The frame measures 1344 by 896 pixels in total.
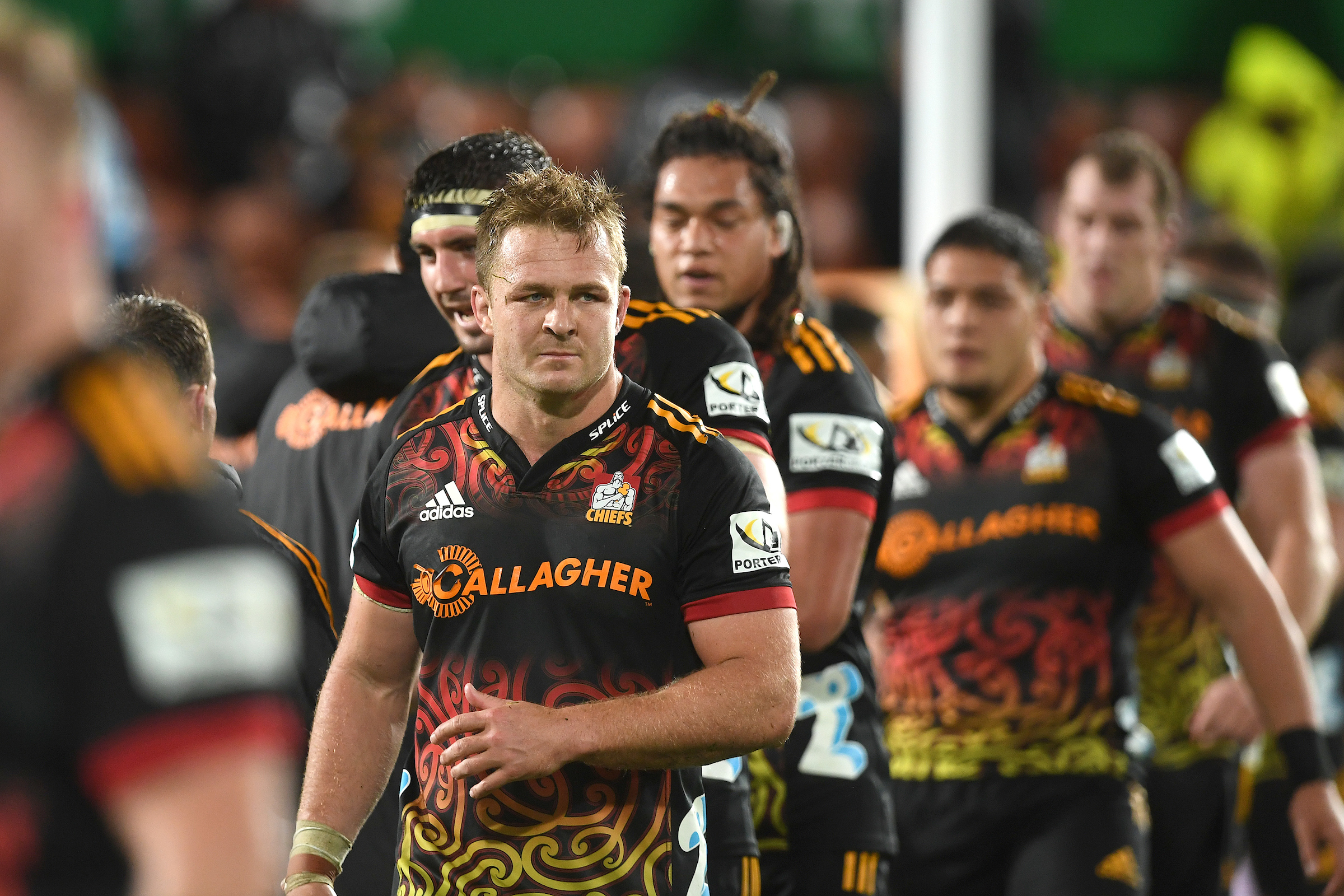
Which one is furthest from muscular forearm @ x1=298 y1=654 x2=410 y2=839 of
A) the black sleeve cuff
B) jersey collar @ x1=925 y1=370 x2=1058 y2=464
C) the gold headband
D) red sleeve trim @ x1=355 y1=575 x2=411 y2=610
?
the black sleeve cuff

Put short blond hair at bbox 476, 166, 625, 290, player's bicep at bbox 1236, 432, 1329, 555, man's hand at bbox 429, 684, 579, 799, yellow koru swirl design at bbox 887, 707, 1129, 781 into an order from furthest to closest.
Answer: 1. player's bicep at bbox 1236, 432, 1329, 555
2. yellow koru swirl design at bbox 887, 707, 1129, 781
3. short blond hair at bbox 476, 166, 625, 290
4. man's hand at bbox 429, 684, 579, 799

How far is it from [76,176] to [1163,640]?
4.21 m

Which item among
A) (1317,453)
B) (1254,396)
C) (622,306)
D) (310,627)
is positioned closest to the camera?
(622,306)

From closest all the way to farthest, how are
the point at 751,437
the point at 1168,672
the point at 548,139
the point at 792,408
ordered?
1. the point at 751,437
2. the point at 792,408
3. the point at 1168,672
4. the point at 548,139

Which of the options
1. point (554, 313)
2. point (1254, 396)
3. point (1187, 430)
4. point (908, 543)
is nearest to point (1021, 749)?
point (908, 543)

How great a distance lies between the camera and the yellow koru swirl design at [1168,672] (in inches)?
209

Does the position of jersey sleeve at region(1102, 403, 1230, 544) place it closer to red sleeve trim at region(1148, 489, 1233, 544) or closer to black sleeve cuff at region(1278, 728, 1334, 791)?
red sleeve trim at region(1148, 489, 1233, 544)

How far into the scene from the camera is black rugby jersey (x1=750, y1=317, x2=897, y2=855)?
13.4 feet

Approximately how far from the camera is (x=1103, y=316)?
5.77 metres

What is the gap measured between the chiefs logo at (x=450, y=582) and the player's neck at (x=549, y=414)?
0.70ft

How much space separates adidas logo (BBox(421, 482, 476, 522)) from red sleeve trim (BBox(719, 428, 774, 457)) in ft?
2.01

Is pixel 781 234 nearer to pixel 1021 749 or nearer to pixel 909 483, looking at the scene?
pixel 909 483

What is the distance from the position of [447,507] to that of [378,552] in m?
0.19

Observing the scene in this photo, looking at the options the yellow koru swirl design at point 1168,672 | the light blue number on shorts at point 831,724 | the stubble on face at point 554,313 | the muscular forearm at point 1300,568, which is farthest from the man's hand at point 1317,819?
the stubble on face at point 554,313
